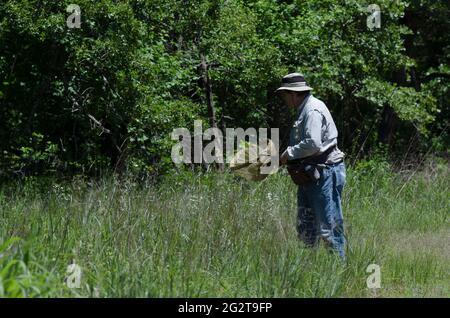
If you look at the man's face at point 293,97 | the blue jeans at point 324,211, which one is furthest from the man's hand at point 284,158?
the man's face at point 293,97

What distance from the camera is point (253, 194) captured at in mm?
9789

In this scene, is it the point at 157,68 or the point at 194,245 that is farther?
the point at 157,68

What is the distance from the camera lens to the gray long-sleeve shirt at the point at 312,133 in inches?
304

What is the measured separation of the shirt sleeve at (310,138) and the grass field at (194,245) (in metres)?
0.68

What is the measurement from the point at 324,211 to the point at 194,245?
1.28m

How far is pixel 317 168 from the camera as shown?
780 centimetres

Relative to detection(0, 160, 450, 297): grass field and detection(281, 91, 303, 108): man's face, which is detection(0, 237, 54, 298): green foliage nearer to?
detection(0, 160, 450, 297): grass field

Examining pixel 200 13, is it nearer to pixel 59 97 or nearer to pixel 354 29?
pixel 59 97

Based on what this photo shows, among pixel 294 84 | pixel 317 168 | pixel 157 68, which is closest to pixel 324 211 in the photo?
pixel 317 168

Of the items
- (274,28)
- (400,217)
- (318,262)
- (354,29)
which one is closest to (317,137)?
(318,262)

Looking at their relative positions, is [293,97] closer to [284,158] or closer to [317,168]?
[284,158]

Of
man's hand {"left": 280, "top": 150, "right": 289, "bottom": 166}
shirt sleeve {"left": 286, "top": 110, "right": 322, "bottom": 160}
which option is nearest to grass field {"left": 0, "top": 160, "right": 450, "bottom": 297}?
man's hand {"left": 280, "top": 150, "right": 289, "bottom": 166}

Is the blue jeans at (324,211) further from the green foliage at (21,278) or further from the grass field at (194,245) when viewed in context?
the green foliage at (21,278)
